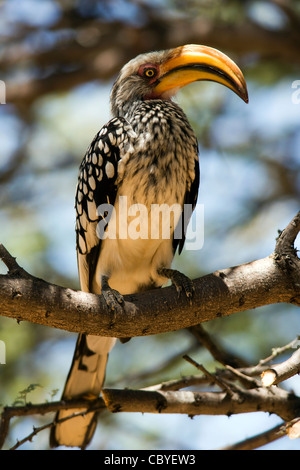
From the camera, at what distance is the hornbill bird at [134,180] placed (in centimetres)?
366

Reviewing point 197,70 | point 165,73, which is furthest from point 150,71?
point 197,70

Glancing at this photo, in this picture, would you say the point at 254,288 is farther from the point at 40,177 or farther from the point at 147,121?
the point at 40,177

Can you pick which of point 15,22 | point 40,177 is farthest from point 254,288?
point 15,22

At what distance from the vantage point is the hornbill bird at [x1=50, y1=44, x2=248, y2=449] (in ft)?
12.0

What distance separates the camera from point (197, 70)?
377 cm

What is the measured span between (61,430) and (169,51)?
9.12ft

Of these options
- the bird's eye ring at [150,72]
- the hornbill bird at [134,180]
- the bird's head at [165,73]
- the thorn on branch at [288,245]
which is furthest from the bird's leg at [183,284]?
the bird's eye ring at [150,72]

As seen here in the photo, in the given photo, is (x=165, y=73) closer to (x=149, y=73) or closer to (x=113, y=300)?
(x=149, y=73)

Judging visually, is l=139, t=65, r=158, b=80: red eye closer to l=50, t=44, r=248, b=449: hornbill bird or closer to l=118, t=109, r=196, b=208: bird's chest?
l=50, t=44, r=248, b=449: hornbill bird

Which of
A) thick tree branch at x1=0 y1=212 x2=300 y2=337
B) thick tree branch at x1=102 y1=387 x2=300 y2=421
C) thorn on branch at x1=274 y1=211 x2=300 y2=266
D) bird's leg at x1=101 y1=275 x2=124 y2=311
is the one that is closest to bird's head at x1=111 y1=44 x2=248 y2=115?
thorn on branch at x1=274 y1=211 x2=300 y2=266

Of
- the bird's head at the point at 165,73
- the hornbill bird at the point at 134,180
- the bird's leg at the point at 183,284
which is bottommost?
the bird's leg at the point at 183,284

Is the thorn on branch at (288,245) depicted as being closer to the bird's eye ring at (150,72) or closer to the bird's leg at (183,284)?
the bird's leg at (183,284)

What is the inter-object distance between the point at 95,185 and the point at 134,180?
0.28 metres

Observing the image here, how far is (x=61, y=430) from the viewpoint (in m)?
3.99
